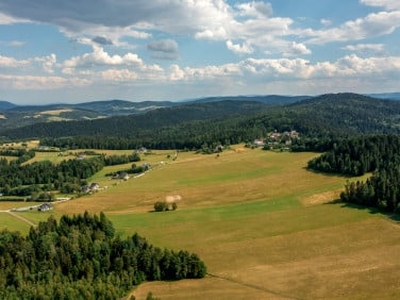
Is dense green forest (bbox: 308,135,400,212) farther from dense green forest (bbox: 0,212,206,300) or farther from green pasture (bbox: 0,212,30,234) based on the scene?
green pasture (bbox: 0,212,30,234)

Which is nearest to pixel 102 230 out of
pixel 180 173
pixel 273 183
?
pixel 273 183

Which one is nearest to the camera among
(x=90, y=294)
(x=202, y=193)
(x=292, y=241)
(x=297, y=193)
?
(x=90, y=294)

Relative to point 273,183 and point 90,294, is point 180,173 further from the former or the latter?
point 90,294

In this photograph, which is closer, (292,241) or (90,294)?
(90,294)

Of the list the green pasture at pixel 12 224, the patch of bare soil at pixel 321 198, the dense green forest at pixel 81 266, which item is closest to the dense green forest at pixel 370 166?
the patch of bare soil at pixel 321 198

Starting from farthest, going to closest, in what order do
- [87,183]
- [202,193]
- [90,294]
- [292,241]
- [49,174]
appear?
1. [49,174]
2. [87,183]
3. [202,193]
4. [292,241]
5. [90,294]

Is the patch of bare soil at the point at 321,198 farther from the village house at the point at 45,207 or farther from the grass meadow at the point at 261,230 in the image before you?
the village house at the point at 45,207
